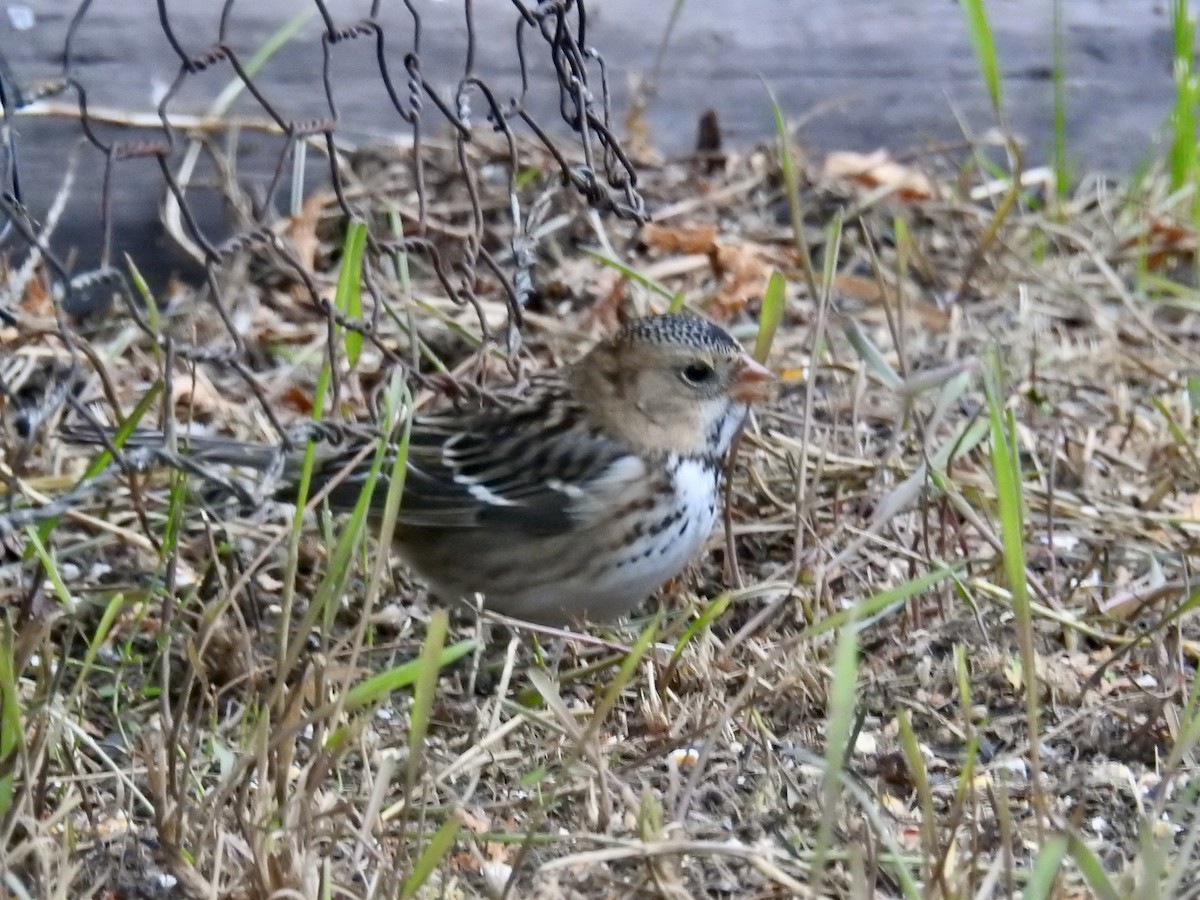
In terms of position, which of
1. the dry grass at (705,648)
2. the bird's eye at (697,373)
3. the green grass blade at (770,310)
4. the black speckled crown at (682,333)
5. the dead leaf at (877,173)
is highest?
the green grass blade at (770,310)

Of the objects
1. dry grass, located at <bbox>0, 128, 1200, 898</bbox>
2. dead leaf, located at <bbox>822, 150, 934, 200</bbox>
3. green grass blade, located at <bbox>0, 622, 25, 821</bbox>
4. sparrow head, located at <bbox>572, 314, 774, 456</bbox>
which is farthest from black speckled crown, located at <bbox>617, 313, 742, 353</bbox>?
dead leaf, located at <bbox>822, 150, 934, 200</bbox>

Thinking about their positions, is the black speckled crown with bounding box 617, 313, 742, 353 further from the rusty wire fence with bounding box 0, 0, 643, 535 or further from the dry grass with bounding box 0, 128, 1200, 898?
the rusty wire fence with bounding box 0, 0, 643, 535

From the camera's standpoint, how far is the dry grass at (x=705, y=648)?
2.17m

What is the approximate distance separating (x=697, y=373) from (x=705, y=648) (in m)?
0.70

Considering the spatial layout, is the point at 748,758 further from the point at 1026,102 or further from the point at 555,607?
the point at 1026,102

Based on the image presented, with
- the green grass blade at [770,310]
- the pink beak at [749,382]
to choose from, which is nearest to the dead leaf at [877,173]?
the pink beak at [749,382]

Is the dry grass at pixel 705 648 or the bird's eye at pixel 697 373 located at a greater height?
the bird's eye at pixel 697 373

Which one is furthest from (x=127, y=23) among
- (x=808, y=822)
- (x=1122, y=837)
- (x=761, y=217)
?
(x=1122, y=837)

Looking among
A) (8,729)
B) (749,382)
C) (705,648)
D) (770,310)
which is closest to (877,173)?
(749,382)

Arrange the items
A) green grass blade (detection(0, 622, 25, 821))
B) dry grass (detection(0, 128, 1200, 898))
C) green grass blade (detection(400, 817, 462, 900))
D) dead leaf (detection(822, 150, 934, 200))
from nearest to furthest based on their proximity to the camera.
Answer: green grass blade (detection(400, 817, 462, 900))
green grass blade (detection(0, 622, 25, 821))
dry grass (detection(0, 128, 1200, 898))
dead leaf (detection(822, 150, 934, 200))

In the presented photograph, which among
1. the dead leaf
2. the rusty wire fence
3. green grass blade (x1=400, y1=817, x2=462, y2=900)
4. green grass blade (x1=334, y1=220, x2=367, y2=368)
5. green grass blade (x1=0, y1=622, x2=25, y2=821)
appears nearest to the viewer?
green grass blade (x1=400, y1=817, x2=462, y2=900)

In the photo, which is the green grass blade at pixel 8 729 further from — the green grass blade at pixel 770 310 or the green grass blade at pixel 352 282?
the green grass blade at pixel 770 310

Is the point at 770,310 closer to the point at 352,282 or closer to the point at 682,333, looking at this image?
the point at 682,333

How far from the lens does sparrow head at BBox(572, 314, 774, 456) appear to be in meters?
3.31
